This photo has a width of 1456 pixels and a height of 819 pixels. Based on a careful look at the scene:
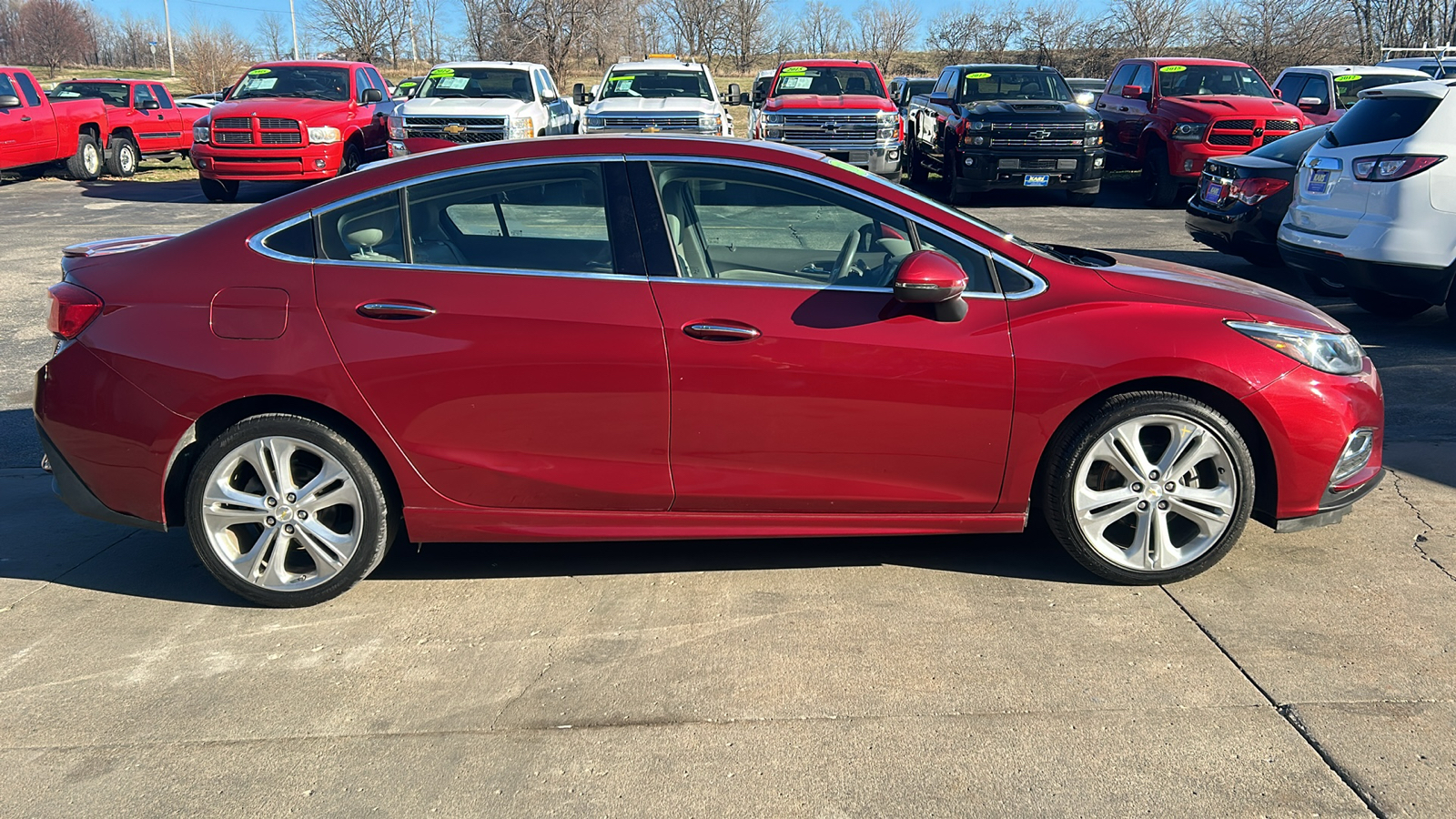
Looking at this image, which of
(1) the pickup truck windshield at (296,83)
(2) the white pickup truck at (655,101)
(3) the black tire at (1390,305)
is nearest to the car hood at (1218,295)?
(3) the black tire at (1390,305)

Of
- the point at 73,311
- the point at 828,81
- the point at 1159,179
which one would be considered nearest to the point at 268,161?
the point at 828,81

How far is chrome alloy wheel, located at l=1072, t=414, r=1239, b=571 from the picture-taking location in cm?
398

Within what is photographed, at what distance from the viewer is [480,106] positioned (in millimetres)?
16297

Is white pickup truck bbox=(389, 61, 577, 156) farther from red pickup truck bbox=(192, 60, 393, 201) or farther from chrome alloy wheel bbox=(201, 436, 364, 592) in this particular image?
chrome alloy wheel bbox=(201, 436, 364, 592)

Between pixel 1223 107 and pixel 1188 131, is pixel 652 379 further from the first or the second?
pixel 1223 107

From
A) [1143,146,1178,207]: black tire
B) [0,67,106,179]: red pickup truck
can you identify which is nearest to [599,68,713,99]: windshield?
[1143,146,1178,207]: black tire

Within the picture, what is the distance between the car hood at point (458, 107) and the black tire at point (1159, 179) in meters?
9.31

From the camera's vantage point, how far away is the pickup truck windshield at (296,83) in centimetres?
1756

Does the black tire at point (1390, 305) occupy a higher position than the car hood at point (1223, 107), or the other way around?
the car hood at point (1223, 107)

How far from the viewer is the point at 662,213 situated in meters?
4.01

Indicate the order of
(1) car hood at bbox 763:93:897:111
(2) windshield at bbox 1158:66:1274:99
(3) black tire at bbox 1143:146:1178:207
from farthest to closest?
(2) windshield at bbox 1158:66:1274:99 < (3) black tire at bbox 1143:146:1178:207 < (1) car hood at bbox 763:93:897:111

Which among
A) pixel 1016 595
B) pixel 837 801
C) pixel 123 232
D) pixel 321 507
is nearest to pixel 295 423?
pixel 321 507

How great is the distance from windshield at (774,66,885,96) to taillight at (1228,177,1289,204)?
7687 millimetres

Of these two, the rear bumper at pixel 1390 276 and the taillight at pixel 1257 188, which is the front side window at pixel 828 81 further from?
the rear bumper at pixel 1390 276
